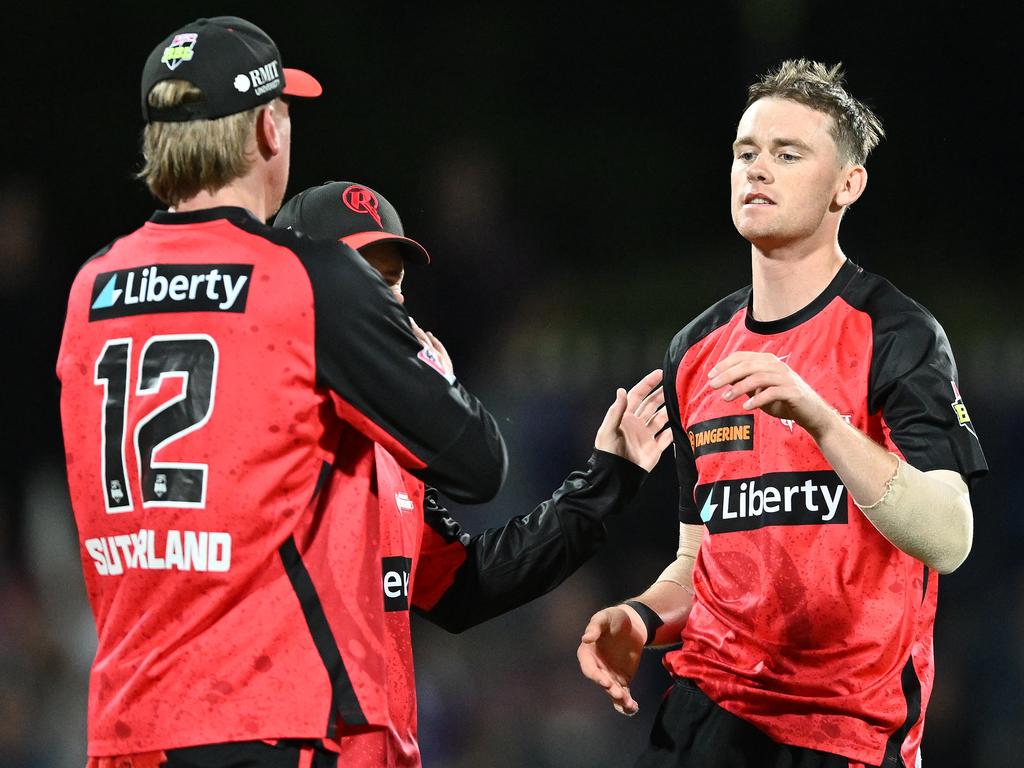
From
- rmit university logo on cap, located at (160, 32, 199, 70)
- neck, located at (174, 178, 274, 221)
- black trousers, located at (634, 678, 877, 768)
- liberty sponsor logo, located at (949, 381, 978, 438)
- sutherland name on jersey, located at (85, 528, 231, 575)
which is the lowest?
black trousers, located at (634, 678, 877, 768)

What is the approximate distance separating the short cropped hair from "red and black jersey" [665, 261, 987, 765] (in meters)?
Result: 0.33

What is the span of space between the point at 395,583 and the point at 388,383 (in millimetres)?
892

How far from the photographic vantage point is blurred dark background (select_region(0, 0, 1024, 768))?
6.22m

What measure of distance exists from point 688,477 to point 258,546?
148 centimetres

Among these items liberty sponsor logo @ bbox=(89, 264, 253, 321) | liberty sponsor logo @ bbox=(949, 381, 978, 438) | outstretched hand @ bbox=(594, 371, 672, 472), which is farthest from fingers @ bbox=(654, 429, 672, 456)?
liberty sponsor logo @ bbox=(89, 264, 253, 321)

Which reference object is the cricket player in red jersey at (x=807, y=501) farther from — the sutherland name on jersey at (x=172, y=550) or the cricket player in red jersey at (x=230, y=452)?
the sutherland name on jersey at (x=172, y=550)

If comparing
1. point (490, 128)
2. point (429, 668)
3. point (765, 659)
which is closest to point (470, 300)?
point (490, 128)

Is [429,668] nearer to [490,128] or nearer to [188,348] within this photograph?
[490,128]

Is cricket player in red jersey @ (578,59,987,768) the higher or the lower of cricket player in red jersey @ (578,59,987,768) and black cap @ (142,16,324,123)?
the lower

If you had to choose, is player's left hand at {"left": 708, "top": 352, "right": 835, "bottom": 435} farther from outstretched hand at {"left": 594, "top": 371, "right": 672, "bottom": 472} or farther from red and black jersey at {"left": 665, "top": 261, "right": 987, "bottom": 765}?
outstretched hand at {"left": 594, "top": 371, "right": 672, "bottom": 472}

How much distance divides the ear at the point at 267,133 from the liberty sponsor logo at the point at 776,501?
4.51ft

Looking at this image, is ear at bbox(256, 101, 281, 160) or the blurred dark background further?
the blurred dark background

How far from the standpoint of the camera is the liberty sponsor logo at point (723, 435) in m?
3.06

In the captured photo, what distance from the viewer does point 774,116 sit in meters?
3.15
